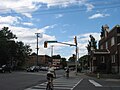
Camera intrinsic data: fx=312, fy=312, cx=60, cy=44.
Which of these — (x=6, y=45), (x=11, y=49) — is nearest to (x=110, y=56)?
(x=6, y=45)

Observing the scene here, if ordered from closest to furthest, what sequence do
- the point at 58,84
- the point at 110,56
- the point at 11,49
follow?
the point at 58,84, the point at 110,56, the point at 11,49

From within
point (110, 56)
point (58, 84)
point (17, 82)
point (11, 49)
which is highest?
point (11, 49)

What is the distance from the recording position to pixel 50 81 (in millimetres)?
19234

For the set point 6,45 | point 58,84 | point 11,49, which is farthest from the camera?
point 11,49

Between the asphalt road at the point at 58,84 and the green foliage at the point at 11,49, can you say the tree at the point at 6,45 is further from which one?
the asphalt road at the point at 58,84

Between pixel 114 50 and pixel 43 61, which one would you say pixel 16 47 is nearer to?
pixel 114 50

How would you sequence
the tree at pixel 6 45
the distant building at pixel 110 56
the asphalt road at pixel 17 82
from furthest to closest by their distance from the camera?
1. the tree at pixel 6 45
2. the distant building at pixel 110 56
3. the asphalt road at pixel 17 82

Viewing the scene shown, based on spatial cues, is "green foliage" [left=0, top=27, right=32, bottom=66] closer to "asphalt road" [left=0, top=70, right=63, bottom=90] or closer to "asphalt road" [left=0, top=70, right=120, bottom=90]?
"asphalt road" [left=0, top=70, right=63, bottom=90]

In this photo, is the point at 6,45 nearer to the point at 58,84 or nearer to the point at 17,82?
the point at 17,82

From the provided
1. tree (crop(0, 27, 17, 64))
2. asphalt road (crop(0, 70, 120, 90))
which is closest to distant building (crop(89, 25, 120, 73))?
asphalt road (crop(0, 70, 120, 90))

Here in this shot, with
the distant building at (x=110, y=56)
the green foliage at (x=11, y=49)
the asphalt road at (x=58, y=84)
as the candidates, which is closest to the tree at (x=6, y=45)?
the green foliage at (x=11, y=49)

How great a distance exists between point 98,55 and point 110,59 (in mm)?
3666

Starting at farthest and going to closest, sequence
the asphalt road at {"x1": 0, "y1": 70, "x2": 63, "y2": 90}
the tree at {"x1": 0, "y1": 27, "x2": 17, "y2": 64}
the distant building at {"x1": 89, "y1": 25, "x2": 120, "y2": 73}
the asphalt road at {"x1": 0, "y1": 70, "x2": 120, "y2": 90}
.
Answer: the tree at {"x1": 0, "y1": 27, "x2": 17, "y2": 64}
the distant building at {"x1": 89, "y1": 25, "x2": 120, "y2": 73}
the asphalt road at {"x1": 0, "y1": 70, "x2": 120, "y2": 90}
the asphalt road at {"x1": 0, "y1": 70, "x2": 63, "y2": 90}

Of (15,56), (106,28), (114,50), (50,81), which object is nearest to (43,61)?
(15,56)
